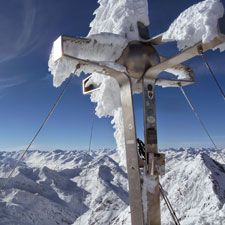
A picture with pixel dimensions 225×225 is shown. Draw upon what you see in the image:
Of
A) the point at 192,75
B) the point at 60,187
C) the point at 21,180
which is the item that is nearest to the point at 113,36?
the point at 192,75

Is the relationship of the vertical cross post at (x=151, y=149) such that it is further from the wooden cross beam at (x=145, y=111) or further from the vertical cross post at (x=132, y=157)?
the vertical cross post at (x=132, y=157)

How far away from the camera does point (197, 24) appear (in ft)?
11.2

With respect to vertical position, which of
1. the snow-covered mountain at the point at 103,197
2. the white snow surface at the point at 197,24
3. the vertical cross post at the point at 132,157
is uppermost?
the snow-covered mountain at the point at 103,197

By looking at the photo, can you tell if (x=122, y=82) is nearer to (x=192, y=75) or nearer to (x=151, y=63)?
(x=151, y=63)

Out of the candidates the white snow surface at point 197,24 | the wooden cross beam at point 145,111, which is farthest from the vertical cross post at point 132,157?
the white snow surface at point 197,24

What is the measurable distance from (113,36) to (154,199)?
3.17 metres

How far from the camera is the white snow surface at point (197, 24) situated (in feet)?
10.6

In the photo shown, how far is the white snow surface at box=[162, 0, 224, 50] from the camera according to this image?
3.23 metres

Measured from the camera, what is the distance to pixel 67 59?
387cm

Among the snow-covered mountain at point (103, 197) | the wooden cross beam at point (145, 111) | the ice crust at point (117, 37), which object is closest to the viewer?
the ice crust at point (117, 37)

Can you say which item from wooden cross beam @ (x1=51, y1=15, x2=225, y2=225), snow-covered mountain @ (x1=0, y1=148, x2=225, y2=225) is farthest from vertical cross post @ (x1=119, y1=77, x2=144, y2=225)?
snow-covered mountain @ (x1=0, y1=148, x2=225, y2=225)

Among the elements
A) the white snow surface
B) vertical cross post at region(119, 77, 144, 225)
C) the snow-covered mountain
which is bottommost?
vertical cross post at region(119, 77, 144, 225)

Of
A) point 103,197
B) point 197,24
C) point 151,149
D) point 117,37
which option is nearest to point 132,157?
point 151,149

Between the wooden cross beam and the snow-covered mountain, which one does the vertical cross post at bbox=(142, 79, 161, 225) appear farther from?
the snow-covered mountain
